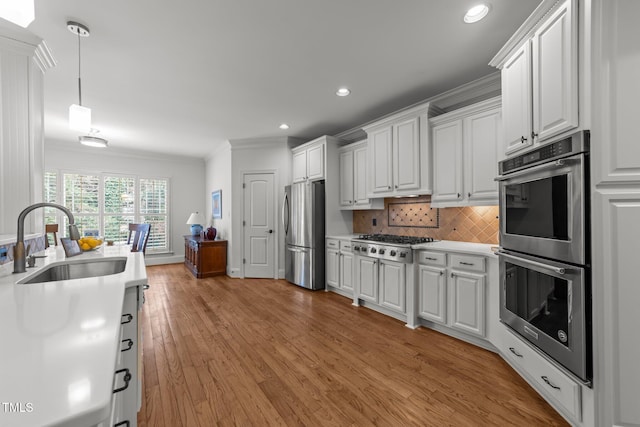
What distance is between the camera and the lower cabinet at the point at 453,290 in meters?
2.43

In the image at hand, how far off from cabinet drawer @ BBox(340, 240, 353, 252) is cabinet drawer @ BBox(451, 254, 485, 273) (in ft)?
4.79

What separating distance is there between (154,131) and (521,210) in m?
5.38

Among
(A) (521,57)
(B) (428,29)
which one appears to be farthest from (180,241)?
(A) (521,57)

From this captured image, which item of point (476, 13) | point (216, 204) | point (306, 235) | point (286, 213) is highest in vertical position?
point (476, 13)

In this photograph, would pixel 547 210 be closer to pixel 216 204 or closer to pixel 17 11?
pixel 17 11

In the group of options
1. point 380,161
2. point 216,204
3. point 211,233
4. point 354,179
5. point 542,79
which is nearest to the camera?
point 542,79

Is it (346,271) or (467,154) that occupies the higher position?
(467,154)

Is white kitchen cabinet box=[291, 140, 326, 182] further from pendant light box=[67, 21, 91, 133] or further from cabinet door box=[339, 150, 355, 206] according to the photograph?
pendant light box=[67, 21, 91, 133]

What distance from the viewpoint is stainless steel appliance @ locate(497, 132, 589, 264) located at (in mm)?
1413

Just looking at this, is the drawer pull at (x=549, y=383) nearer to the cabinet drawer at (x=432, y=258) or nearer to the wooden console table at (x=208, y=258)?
the cabinet drawer at (x=432, y=258)

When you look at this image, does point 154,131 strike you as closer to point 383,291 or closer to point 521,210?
point 383,291

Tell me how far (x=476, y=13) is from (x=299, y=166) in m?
3.34

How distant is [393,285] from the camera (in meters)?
3.11

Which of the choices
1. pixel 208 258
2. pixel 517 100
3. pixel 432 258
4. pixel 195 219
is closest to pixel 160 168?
pixel 195 219
